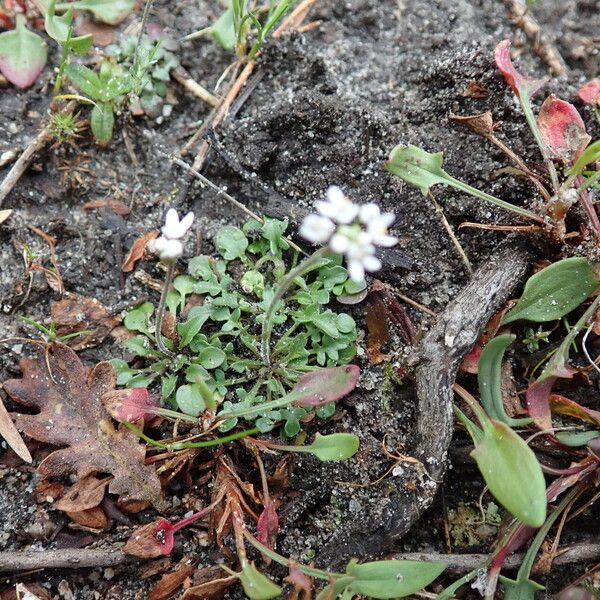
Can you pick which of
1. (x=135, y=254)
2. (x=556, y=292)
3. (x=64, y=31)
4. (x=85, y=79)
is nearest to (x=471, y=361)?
(x=556, y=292)

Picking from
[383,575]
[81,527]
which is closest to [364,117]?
[383,575]

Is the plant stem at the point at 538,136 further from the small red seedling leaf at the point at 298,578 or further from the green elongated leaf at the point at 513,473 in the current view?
the small red seedling leaf at the point at 298,578

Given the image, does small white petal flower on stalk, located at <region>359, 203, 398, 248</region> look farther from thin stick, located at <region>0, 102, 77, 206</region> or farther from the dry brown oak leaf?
thin stick, located at <region>0, 102, 77, 206</region>

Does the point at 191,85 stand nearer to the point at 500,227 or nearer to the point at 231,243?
the point at 231,243

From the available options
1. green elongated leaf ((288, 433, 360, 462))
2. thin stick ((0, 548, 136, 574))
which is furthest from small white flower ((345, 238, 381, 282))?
thin stick ((0, 548, 136, 574))

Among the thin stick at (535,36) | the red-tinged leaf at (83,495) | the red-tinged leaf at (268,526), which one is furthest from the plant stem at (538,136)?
the red-tinged leaf at (83,495)
